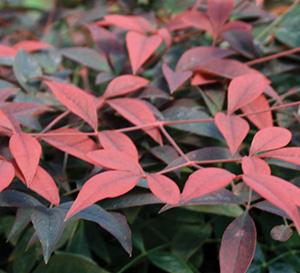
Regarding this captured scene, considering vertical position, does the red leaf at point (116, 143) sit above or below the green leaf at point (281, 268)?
above

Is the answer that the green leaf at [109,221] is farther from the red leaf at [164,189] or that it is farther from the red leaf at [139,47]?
the red leaf at [139,47]

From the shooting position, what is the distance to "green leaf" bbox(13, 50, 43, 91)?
2.78ft

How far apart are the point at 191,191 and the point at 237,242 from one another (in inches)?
3.5

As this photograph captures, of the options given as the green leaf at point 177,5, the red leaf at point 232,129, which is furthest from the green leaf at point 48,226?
the green leaf at point 177,5

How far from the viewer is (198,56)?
0.84 meters

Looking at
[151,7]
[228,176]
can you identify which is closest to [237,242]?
[228,176]

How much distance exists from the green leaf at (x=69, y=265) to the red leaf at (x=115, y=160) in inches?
5.8

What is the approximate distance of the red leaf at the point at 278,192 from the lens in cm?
47

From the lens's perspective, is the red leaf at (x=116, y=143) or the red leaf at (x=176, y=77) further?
the red leaf at (x=176, y=77)

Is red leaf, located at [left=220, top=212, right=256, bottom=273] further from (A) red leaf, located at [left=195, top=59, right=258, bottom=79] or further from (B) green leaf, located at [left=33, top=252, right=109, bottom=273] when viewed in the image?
(A) red leaf, located at [left=195, top=59, right=258, bottom=79]

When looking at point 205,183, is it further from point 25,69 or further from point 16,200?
point 25,69

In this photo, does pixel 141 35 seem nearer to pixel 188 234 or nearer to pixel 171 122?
pixel 171 122

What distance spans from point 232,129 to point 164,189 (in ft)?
0.51

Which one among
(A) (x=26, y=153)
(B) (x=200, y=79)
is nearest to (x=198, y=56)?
(B) (x=200, y=79)
